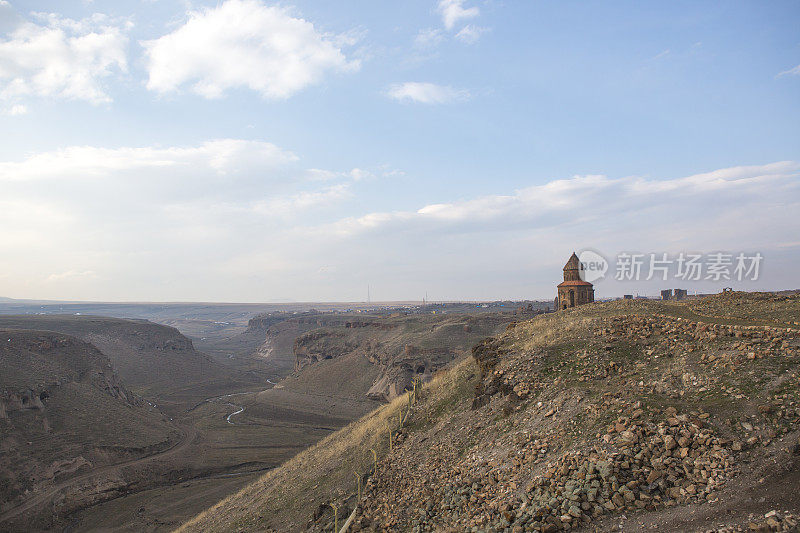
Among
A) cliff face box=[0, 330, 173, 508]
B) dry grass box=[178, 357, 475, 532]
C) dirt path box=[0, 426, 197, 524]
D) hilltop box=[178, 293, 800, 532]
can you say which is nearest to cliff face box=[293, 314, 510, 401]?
dirt path box=[0, 426, 197, 524]

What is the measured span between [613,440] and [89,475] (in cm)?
3646

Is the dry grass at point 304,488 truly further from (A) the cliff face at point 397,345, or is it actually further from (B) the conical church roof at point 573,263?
(A) the cliff face at point 397,345

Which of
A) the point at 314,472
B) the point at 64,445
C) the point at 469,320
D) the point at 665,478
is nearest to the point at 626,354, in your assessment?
the point at 665,478

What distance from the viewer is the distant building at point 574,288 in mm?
40469

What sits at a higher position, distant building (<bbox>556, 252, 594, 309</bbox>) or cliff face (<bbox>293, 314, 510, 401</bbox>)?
distant building (<bbox>556, 252, 594, 309</bbox>)

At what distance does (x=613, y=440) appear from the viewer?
32.1 ft

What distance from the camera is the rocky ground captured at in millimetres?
7977

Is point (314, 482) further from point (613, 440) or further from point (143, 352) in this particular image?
point (143, 352)

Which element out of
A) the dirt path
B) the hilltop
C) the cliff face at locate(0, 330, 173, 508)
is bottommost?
the dirt path

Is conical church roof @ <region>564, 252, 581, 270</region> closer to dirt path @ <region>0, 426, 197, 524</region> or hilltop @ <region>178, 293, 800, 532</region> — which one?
hilltop @ <region>178, 293, 800, 532</region>

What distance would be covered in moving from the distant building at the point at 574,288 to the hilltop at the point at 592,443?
65.8 feet

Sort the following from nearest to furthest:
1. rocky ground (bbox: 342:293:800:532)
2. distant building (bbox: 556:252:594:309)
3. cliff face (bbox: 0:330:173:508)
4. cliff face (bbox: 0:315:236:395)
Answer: rocky ground (bbox: 342:293:800:532)
cliff face (bbox: 0:330:173:508)
distant building (bbox: 556:252:594:309)
cliff face (bbox: 0:315:236:395)

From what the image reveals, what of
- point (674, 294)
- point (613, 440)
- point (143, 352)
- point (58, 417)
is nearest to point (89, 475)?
point (58, 417)

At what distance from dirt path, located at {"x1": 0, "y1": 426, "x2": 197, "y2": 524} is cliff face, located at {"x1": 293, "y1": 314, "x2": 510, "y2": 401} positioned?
72.0ft
